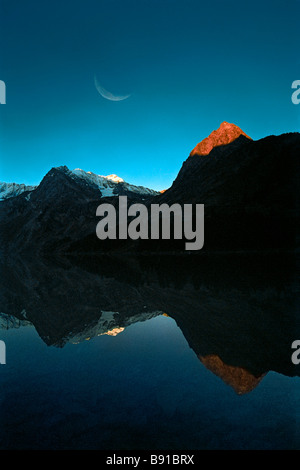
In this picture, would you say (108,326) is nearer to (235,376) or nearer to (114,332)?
(114,332)

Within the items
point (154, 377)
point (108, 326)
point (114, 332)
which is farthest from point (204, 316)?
point (154, 377)

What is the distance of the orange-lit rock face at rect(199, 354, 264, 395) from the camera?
11.5m

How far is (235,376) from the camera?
1191 cm

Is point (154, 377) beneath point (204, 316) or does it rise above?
beneath

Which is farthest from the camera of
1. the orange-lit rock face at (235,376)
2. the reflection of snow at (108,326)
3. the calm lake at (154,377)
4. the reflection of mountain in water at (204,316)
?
the reflection of snow at (108,326)

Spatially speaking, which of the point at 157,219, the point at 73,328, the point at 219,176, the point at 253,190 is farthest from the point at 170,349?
the point at 219,176

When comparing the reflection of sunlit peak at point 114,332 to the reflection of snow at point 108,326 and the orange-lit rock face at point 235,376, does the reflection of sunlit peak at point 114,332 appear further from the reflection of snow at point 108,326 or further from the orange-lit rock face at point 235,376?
the orange-lit rock face at point 235,376

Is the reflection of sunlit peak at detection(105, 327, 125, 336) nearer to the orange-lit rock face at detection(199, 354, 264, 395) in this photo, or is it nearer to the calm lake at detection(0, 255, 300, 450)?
the calm lake at detection(0, 255, 300, 450)

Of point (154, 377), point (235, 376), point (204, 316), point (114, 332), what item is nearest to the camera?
point (235, 376)

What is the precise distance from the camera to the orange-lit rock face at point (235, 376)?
11.5m

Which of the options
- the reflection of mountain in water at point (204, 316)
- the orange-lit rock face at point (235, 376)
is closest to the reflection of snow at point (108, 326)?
the reflection of mountain in water at point (204, 316)

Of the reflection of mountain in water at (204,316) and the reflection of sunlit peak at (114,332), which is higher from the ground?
the reflection of mountain in water at (204,316)

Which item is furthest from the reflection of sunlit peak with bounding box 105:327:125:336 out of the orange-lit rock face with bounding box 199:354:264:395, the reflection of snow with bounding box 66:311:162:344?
the orange-lit rock face with bounding box 199:354:264:395

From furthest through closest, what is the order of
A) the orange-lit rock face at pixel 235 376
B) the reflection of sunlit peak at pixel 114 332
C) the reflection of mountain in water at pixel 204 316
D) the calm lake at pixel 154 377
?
the reflection of sunlit peak at pixel 114 332, the reflection of mountain in water at pixel 204 316, the orange-lit rock face at pixel 235 376, the calm lake at pixel 154 377
